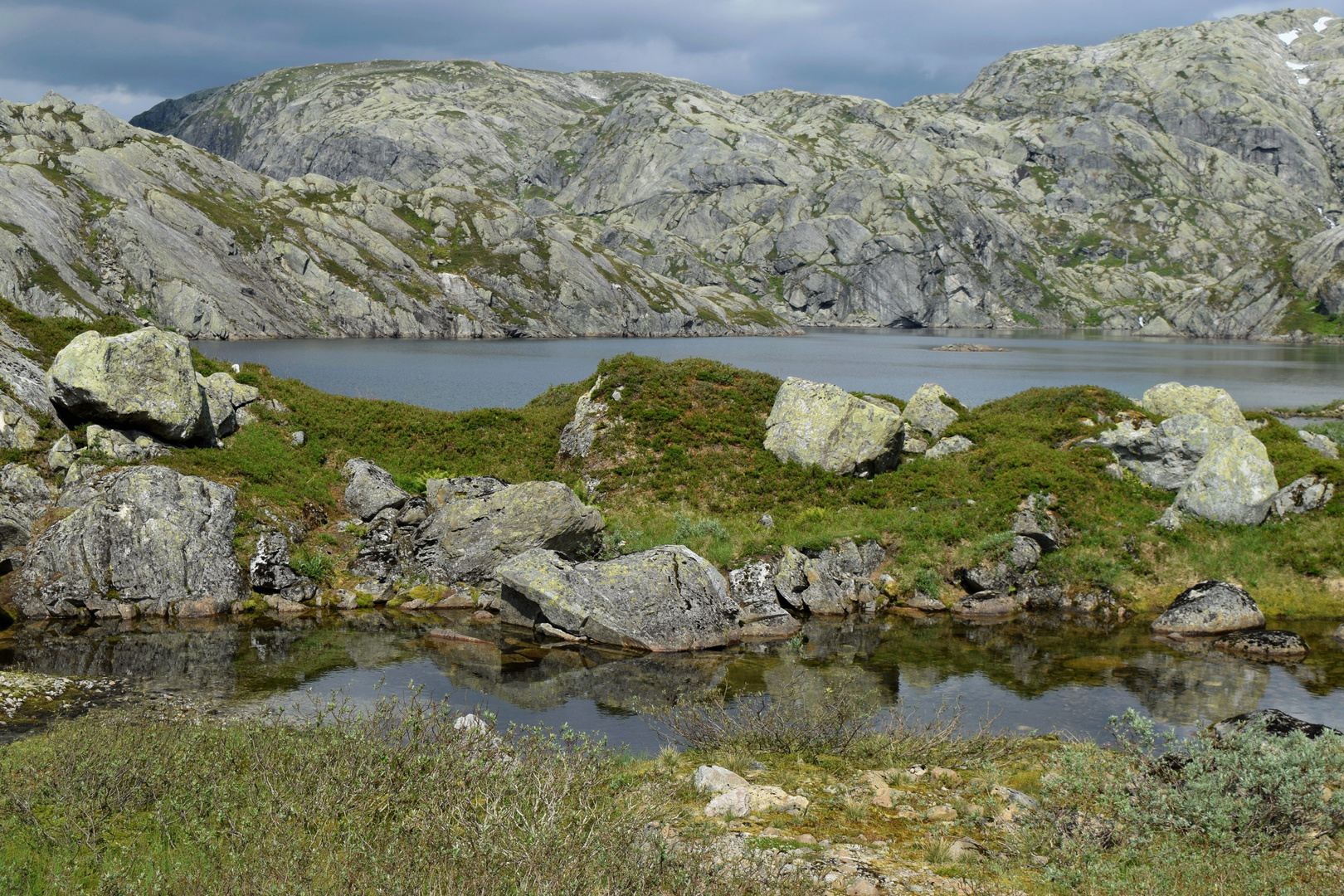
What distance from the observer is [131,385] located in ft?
95.6

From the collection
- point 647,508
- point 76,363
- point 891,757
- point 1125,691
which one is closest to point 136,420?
point 76,363

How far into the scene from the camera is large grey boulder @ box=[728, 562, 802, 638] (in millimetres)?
24719

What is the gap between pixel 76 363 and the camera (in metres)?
28.6

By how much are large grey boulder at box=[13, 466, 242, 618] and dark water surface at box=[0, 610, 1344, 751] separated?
39.0 inches

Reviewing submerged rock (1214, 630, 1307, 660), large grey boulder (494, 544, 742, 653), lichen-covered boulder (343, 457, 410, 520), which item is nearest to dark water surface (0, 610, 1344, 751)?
submerged rock (1214, 630, 1307, 660)

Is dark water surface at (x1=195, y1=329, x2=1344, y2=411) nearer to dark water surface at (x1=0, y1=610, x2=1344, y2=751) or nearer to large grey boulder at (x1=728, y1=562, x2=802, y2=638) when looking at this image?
large grey boulder at (x1=728, y1=562, x2=802, y2=638)

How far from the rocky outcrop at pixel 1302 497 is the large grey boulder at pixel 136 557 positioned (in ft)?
128

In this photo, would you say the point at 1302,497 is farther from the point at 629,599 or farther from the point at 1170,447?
the point at 629,599

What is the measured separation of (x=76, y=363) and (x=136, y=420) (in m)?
2.90

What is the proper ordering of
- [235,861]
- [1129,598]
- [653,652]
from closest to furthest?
[235,861] < [653,652] < [1129,598]

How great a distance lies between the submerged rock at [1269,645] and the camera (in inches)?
886

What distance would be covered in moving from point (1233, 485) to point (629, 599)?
80.8 feet

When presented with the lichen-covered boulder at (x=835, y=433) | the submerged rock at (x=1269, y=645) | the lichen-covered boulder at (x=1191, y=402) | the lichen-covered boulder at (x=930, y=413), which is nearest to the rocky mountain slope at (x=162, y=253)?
the lichen-covered boulder at (x=835, y=433)

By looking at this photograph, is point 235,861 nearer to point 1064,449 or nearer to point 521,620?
point 521,620
